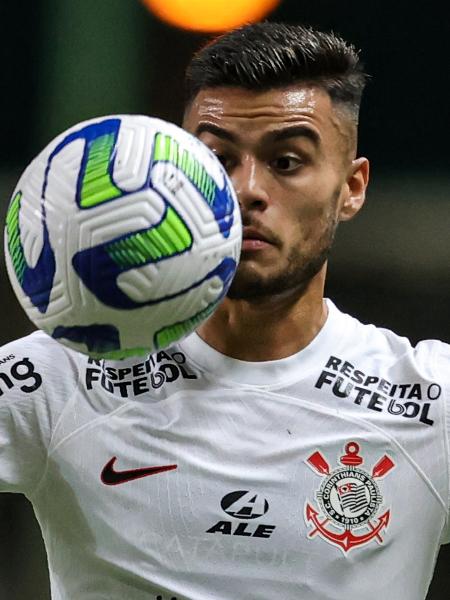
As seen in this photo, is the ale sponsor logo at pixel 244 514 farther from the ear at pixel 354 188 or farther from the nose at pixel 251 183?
the ear at pixel 354 188

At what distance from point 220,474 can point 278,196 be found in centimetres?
68

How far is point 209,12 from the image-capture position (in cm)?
752

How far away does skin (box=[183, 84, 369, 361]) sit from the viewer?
326 cm

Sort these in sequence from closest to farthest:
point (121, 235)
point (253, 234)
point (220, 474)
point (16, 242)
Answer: point (121, 235), point (16, 242), point (253, 234), point (220, 474)

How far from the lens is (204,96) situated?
3.43 meters

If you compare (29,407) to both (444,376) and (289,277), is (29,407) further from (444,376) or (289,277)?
(444,376)

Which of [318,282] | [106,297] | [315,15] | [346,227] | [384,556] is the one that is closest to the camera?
[106,297]

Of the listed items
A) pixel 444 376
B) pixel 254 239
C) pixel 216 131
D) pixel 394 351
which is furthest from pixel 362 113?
pixel 254 239

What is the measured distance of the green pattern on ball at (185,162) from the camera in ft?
8.84

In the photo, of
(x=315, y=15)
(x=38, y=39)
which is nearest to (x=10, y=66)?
(x=38, y=39)

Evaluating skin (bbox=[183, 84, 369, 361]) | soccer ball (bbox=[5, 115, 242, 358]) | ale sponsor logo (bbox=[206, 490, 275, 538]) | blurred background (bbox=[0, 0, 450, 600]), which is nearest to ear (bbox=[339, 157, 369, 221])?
skin (bbox=[183, 84, 369, 361])

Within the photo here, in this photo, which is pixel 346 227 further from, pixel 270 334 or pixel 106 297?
pixel 106 297

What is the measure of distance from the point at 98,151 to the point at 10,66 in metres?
4.32

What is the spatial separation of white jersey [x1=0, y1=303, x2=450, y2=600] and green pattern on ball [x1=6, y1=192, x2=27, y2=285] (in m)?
0.63
